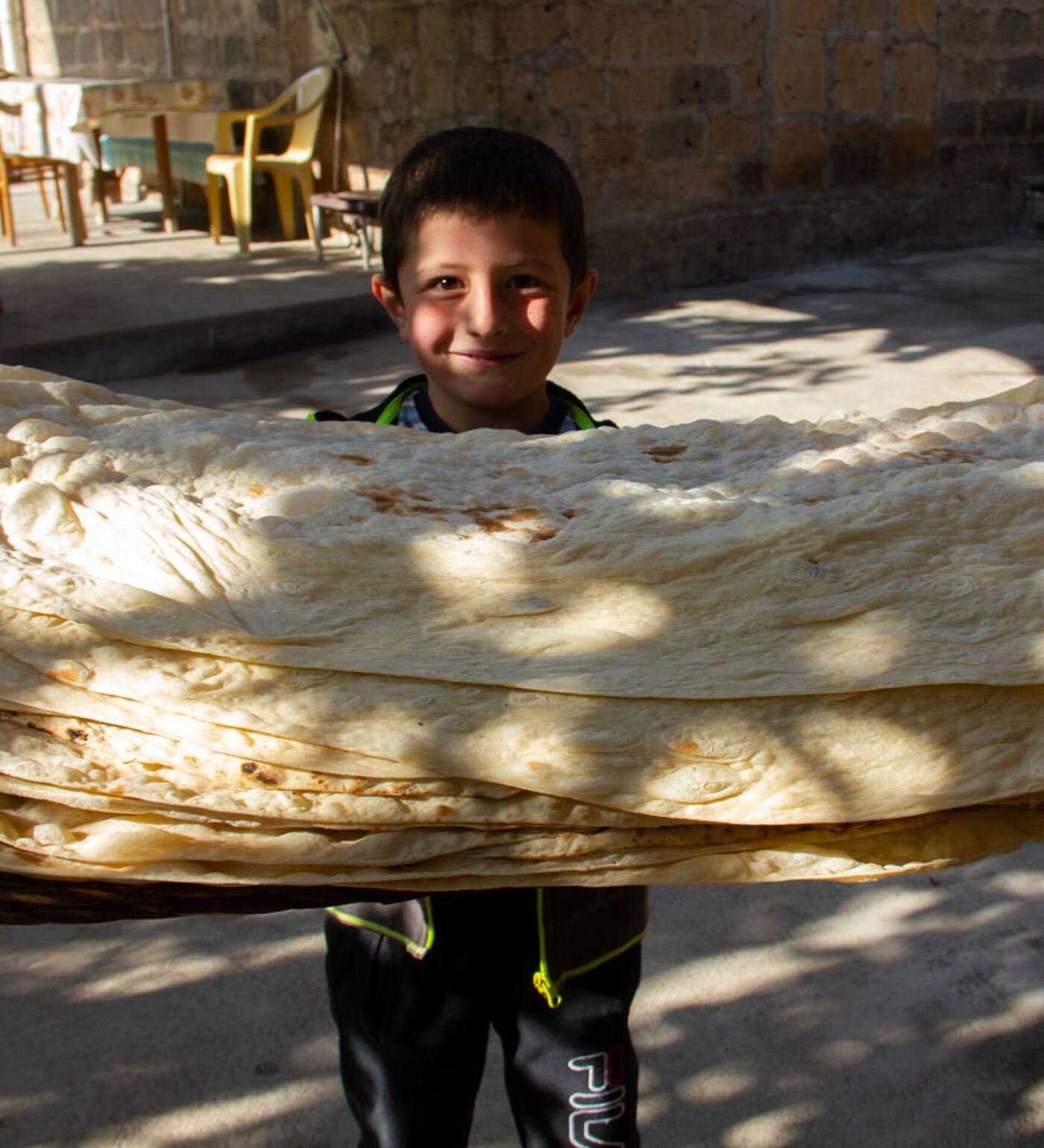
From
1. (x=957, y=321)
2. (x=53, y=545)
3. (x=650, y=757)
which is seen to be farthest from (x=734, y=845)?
(x=957, y=321)

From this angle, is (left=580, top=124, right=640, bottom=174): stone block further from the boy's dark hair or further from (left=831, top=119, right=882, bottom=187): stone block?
the boy's dark hair

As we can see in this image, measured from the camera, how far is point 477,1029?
1480 mm

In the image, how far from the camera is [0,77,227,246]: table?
779 centimetres

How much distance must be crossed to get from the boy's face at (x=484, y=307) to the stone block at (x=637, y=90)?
620 cm

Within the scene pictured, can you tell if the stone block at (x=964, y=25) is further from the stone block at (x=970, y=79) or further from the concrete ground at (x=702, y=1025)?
the concrete ground at (x=702, y=1025)

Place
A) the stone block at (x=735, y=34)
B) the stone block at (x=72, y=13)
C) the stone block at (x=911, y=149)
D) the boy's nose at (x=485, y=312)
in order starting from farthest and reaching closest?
the stone block at (x=72, y=13) < the stone block at (x=911, y=149) < the stone block at (x=735, y=34) < the boy's nose at (x=485, y=312)

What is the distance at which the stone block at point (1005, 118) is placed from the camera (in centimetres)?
901

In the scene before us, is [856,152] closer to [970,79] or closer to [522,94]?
[970,79]

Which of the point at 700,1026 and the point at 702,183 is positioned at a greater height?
the point at 702,183

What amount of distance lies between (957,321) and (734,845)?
6.64 m

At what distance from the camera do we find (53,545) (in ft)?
2.94

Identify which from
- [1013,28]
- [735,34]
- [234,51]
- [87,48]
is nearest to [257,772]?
[735,34]

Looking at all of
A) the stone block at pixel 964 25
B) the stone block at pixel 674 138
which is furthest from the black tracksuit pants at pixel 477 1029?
the stone block at pixel 964 25

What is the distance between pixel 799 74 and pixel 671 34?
3.68 ft
